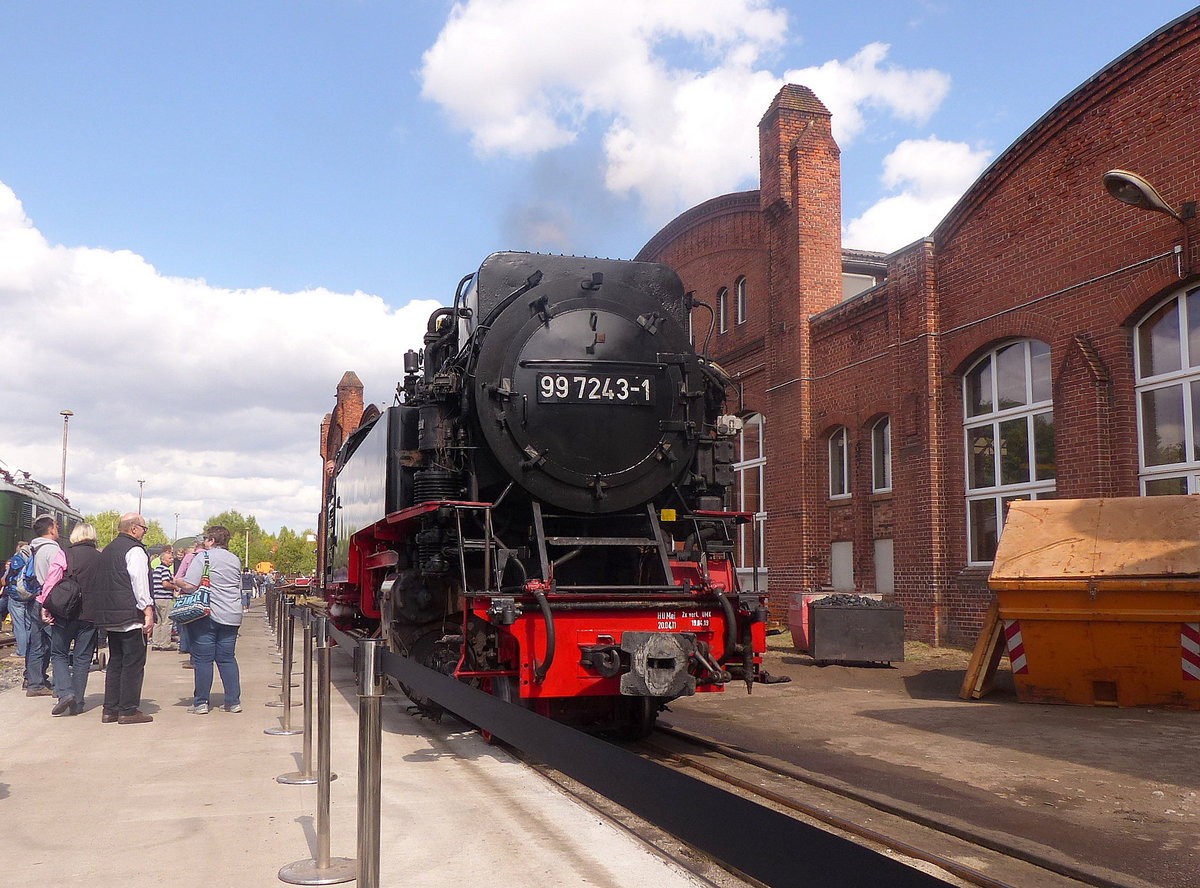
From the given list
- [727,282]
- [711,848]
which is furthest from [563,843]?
[727,282]

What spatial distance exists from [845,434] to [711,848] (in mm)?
16520

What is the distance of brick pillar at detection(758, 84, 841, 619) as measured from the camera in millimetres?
18062

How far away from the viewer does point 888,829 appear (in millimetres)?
5039

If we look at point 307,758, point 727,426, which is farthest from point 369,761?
point 727,426

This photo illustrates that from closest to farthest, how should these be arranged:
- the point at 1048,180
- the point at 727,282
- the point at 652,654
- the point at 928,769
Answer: the point at 652,654, the point at 928,769, the point at 1048,180, the point at 727,282

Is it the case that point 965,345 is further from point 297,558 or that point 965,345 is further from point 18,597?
point 297,558

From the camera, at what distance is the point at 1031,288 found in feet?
43.7

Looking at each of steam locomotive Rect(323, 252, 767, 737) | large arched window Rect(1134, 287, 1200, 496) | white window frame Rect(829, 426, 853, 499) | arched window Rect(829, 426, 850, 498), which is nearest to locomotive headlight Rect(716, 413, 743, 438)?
steam locomotive Rect(323, 252, 767, 737)

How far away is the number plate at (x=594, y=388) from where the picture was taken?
23.6 ft

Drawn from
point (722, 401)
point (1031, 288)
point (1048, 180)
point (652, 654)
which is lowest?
point (652, 654)

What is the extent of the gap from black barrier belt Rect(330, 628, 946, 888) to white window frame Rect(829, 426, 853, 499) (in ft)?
51.9

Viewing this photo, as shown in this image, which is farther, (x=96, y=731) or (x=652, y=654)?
(x=96, y=731)

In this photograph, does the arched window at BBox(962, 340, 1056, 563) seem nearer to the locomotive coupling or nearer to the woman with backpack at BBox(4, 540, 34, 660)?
the locomotive coupling

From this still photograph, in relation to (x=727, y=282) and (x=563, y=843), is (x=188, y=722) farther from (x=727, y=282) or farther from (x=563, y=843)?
(x=727, y=282)
